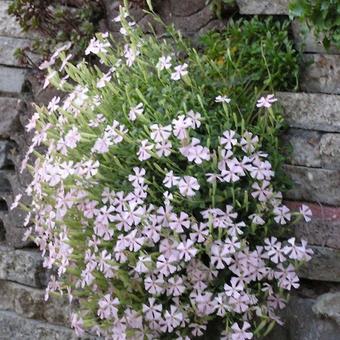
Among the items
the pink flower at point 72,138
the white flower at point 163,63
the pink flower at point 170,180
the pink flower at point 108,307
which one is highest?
the white flower at point 163,63

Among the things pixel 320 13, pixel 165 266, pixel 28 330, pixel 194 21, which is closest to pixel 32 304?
pixel 28 330

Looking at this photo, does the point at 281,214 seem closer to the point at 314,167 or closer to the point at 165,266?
the point at 314,167

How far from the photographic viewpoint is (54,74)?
2832 mm

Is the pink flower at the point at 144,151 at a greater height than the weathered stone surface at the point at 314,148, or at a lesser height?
lesser

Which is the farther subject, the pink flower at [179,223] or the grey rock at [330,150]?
the grey rock at [330,150]

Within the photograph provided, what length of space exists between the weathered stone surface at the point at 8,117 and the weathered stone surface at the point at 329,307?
1.53 m

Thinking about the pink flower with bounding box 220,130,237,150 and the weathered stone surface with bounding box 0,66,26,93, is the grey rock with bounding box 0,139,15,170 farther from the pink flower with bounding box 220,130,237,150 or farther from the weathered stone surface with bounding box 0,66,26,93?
the pink flower with bounding box 220,130,237,150

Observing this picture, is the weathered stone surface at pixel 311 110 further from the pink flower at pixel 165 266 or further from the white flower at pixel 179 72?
the pink flower at pixel 165 266

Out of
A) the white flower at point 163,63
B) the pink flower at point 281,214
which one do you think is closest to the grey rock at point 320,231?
the pink flower at point 281,214

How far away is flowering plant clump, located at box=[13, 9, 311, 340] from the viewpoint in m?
2.44

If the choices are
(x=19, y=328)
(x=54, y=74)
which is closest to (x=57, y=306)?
(x=19, y=328)

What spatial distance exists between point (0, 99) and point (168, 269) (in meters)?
1.41

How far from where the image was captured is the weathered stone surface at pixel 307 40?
2.59 metres

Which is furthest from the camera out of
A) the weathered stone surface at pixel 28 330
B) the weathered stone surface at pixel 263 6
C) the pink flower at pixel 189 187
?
the weathered stone surface at pixel 28 330
